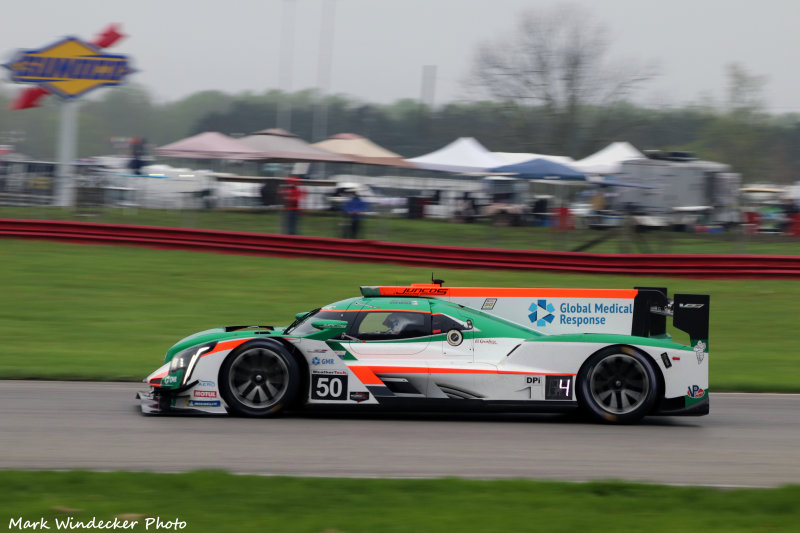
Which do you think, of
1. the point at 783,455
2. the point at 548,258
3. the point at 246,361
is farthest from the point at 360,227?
the point at 783,455

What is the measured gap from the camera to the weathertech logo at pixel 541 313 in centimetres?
917

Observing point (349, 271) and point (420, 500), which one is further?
point (349, 271)

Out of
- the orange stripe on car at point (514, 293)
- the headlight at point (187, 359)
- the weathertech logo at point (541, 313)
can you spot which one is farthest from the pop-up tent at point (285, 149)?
the headlight at point (187, 359)

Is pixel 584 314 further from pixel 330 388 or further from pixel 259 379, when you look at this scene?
pixel 259 379

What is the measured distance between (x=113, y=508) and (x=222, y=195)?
19.1 meters

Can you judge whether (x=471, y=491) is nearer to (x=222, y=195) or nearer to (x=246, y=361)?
(x=246, y=361)

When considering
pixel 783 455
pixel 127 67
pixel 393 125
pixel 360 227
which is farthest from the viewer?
pixel 393 125

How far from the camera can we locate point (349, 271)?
65.9ft

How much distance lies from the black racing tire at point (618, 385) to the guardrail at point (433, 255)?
11908 mm

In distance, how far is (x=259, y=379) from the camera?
28.1 feet

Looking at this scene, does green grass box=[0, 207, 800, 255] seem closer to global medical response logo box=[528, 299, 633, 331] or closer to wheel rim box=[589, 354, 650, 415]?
global medical response logo box=[528, 299, 633, 331]

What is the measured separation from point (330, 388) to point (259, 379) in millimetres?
663

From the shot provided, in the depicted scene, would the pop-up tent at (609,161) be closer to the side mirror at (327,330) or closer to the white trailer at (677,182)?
the white trailer at (677,182)

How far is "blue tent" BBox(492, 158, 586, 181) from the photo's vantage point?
27656 mm
